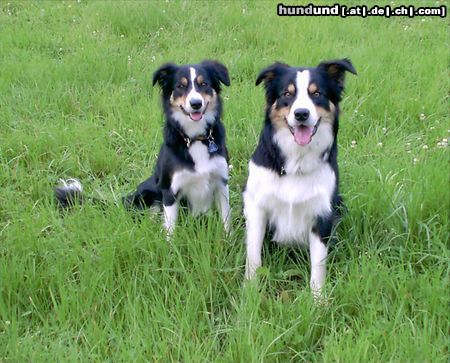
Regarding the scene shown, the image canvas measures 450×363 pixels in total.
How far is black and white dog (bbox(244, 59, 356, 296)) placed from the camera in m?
2.66

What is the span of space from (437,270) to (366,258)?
14.5 inches

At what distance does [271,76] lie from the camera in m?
2.81

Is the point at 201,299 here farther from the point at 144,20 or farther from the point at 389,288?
the point at 144,20

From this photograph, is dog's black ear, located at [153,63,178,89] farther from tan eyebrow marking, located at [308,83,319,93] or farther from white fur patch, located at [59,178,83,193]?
tan eyebrow marking, located at [308,83,319,93]

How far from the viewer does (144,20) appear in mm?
6621

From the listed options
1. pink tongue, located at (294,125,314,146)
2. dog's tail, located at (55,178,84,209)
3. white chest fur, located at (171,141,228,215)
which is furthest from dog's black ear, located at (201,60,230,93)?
dog's tail, located at (55,178,84,209)

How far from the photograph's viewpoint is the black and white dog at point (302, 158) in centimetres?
266

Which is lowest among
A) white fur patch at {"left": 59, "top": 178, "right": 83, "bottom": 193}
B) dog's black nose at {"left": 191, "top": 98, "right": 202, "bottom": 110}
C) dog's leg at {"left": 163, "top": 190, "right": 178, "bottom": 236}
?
dog's leg at {"left": 163, "top": 190, "right": 178, "bottom": 236}

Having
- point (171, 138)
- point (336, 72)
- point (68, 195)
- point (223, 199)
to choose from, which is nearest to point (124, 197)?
point (68, 195)

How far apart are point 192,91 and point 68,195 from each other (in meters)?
1.17

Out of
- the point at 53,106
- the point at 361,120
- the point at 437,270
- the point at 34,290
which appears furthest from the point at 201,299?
the point at 53,106

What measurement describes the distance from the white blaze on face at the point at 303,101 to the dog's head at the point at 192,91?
0.78 metres

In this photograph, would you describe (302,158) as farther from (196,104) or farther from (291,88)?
(196,104)

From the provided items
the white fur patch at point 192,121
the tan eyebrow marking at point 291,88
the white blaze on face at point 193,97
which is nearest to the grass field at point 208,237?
the white fur patch at point 192,121
